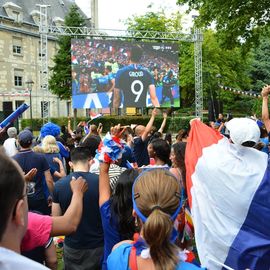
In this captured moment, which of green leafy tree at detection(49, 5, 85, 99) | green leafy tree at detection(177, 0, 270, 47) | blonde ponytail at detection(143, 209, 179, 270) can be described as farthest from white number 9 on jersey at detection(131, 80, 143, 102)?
blonde ponytail at detection(143, 209, 179, 270)

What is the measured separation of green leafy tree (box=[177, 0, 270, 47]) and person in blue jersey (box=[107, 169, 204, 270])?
1271 cm

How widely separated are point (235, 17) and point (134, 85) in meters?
7.95

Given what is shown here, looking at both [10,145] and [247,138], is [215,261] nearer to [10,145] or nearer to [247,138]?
[247,138]

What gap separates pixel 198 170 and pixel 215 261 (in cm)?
65

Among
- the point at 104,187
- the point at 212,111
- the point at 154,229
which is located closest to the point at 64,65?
the point at 212,111

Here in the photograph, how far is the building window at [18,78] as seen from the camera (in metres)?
43.3

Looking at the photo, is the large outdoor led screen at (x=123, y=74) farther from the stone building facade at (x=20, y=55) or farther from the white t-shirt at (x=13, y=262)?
the stone building facade at (x=20, y=55)

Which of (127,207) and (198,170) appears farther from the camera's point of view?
(198,170)

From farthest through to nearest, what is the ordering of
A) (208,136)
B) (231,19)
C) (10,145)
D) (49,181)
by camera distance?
(231,19)
(10,145)
(49,181)
(208,136)

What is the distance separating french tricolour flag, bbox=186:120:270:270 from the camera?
2701mm

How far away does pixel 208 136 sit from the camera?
325cm

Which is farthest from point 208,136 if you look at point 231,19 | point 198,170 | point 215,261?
point 231,19

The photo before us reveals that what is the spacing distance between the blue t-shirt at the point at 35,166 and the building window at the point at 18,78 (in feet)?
133

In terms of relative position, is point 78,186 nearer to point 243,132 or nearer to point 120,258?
point 120,258
